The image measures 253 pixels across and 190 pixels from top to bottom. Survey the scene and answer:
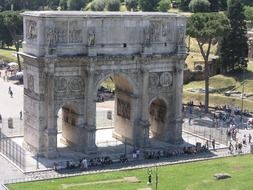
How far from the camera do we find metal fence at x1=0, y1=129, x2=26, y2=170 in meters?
54.4

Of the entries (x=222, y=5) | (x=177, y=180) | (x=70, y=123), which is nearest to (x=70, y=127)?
(x=70, y=123)

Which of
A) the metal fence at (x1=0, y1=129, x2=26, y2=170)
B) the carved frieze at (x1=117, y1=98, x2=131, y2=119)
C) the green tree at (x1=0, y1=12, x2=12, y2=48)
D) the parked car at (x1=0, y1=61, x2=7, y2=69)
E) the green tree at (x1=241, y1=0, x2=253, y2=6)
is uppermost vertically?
the green tree at (x1=241, y1=0, x2=253, y2=6)

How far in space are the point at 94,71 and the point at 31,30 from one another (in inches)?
280

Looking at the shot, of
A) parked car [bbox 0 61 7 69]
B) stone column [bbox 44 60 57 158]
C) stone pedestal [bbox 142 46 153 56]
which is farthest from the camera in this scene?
parked car [bbox 0 61 7 69]

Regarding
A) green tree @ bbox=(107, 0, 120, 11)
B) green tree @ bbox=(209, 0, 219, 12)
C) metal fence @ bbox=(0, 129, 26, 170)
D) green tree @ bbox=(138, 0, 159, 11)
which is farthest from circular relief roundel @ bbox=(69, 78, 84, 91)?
green tree @ bbox=(107, 0, 120, 11)

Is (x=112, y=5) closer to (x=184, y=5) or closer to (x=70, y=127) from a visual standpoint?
(x=184, y=5)

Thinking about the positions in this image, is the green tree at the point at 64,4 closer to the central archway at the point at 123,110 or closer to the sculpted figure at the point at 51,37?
the central archway at the point at 123,110

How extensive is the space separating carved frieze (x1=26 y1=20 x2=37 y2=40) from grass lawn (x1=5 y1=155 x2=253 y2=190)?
46.7 feet

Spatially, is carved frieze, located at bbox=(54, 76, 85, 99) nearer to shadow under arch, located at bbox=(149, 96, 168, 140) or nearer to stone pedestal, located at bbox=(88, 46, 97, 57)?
stone pedestal, located at bbox=(88, 46, 97, 57)

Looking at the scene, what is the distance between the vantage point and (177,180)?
165 ft

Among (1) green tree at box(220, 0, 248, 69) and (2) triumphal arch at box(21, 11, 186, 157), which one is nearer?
(2) triumphal arch at box(21, 11, 186, 157)

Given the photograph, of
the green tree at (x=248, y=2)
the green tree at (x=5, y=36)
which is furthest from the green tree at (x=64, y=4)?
the green tree at (x=248, y=2)

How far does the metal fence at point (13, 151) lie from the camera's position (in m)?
54.4

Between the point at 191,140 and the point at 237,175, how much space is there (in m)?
12.9
